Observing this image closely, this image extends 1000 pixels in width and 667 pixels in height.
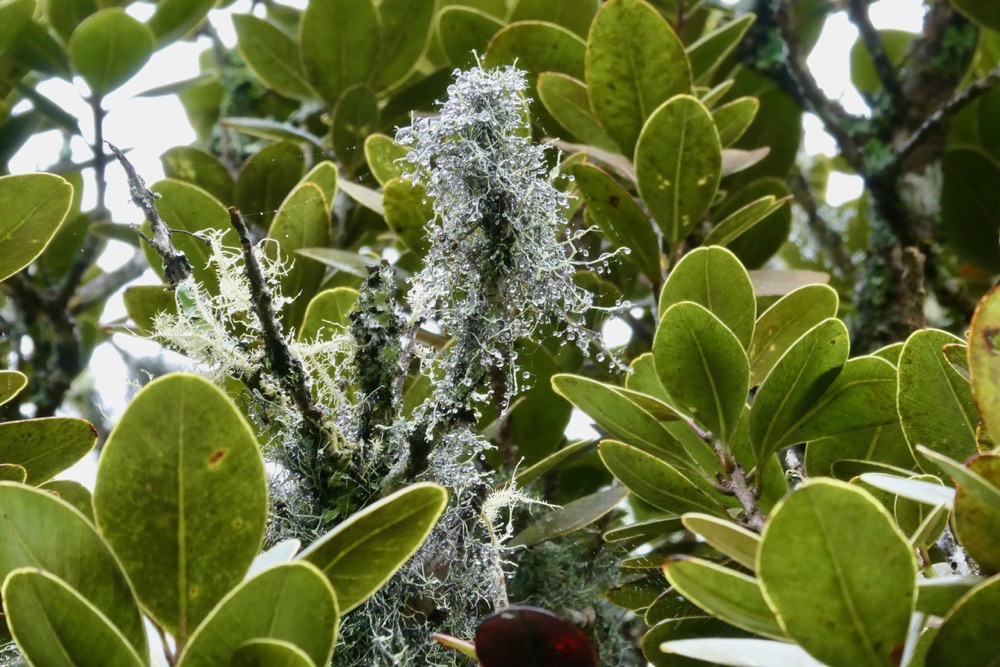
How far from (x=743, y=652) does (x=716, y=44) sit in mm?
1262

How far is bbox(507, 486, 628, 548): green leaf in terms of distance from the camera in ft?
3.94

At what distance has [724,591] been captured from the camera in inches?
27.0

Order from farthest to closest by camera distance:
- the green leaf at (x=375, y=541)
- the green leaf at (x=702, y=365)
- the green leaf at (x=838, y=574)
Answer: the green leaf at (x=702, y=365), the green leaf at (x=375, y=541), the green leaf at (x=838, y=574)

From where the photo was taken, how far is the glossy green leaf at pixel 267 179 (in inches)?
67.8

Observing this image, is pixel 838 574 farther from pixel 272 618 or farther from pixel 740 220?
pixel 740 220

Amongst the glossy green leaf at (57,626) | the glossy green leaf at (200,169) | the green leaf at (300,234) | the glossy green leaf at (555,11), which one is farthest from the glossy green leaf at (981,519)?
the glossy green leaf at (200,169)

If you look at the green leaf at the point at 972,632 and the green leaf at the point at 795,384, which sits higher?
the green leaf at the point at 795,384

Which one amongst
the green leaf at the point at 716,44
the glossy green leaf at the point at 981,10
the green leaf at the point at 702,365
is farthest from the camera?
the glossy green leaf at the point at 981,10

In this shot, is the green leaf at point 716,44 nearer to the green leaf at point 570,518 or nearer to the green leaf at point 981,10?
the green leaf at point 981,10

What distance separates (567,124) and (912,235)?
0.72 m

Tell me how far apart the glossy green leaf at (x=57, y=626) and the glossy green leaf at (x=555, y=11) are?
1.42m

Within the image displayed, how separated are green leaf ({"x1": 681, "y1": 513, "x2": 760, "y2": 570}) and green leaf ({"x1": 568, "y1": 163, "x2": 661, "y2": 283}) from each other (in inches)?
24.7

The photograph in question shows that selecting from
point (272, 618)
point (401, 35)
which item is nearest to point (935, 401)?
point (272, 618)

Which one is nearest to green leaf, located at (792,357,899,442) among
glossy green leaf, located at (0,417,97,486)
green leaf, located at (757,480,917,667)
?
green leaf, located at (757,480,917,667)
